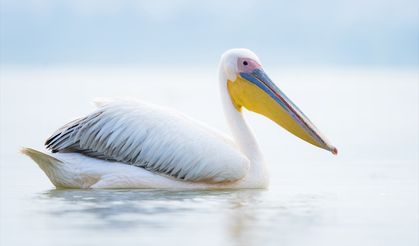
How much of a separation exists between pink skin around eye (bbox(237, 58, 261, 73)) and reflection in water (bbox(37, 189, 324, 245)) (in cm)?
92

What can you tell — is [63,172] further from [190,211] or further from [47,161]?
[190,211]

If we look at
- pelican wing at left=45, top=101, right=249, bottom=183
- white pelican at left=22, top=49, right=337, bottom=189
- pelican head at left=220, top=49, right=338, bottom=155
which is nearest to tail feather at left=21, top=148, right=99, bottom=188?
white pelican at left=22, top=49, right=337, bottom=189

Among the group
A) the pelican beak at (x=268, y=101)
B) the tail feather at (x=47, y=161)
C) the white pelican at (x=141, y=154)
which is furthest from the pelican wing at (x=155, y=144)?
the pelican beak at (x=268, y=101)

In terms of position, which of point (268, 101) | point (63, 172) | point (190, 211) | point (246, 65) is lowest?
point (190, 211)

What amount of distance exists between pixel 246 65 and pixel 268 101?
30 cm

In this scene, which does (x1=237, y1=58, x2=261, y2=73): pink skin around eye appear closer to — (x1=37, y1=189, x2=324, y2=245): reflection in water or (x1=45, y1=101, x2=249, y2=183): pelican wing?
(x1=45, y1=101, x2=249, y2=183): pelican wing

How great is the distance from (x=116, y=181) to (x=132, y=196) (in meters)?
0.30

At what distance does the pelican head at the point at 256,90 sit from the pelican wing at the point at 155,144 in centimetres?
57

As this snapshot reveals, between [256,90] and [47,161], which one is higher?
[256,90]

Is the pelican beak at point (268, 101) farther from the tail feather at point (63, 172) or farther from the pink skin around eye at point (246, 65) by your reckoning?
the tail feather at point (63, 172)

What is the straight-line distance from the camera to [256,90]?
342 inches

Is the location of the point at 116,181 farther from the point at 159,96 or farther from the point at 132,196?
the point at 159,96

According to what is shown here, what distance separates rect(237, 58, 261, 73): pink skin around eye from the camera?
8672 mm

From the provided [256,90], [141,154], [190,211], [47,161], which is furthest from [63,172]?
[256,90]
